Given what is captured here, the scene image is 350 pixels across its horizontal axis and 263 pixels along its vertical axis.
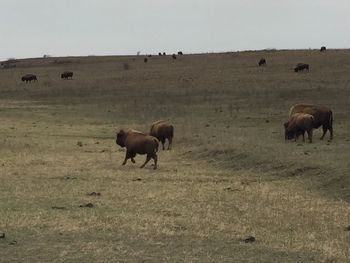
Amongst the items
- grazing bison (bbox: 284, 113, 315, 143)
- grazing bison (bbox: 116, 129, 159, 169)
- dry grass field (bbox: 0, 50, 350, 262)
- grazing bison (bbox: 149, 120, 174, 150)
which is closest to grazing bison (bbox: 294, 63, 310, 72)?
dry grass field (bbox: 0, 50, 350, 262)

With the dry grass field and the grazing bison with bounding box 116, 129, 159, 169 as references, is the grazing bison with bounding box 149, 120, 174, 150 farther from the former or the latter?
the grazing bison with bounding box 116, 129, 159, 169

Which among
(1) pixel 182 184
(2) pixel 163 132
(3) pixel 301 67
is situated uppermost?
(3) pixel 301 67

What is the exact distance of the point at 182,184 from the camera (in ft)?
53.0

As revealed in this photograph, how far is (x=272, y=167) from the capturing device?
18625 millimetres

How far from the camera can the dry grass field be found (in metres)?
9.67

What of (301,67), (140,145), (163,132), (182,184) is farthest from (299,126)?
(301,67)

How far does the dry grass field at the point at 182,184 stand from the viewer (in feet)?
31.7

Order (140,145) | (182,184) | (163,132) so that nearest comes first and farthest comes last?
(182,184), (140,145), (163,132)

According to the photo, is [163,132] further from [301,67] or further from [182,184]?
[301,67]

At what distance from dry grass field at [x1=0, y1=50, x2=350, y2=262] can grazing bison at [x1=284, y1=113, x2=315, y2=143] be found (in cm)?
60

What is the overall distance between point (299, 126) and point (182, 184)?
1025 cm

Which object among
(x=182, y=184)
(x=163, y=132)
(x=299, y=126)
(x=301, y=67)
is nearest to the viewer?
(x=182, y=184)

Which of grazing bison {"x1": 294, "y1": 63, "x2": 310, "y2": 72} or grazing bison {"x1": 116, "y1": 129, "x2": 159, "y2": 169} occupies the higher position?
grazing bison {"x1": 294, "y1": 63, "x2": 310, "y2": 72}

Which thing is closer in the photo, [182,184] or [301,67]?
[182,184]
